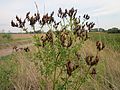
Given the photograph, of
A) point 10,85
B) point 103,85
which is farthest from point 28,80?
point 103,85

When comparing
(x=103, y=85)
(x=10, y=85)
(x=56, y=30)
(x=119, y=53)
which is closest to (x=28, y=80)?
(x=10, y=85)

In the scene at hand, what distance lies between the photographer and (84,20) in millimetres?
3756

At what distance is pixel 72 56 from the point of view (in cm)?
313

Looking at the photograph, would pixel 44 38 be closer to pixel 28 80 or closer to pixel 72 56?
pixel 72 56

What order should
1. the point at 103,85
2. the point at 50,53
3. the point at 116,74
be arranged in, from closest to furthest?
the point at 50,53
the point at 103,85
the point at 116,74

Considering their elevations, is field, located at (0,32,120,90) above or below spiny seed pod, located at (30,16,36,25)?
below

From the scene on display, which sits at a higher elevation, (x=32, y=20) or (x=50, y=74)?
(x=32, y=20)

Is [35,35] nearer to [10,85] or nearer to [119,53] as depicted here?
[10,85]

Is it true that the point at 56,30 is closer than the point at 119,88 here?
Yes

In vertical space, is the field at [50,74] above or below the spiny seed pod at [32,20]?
below

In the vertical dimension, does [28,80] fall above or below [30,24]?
below

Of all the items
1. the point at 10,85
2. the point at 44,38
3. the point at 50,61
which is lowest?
the point at 10,85

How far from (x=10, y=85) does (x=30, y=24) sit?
7.02ft

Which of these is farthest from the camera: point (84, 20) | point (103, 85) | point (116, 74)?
point (116, 74)
